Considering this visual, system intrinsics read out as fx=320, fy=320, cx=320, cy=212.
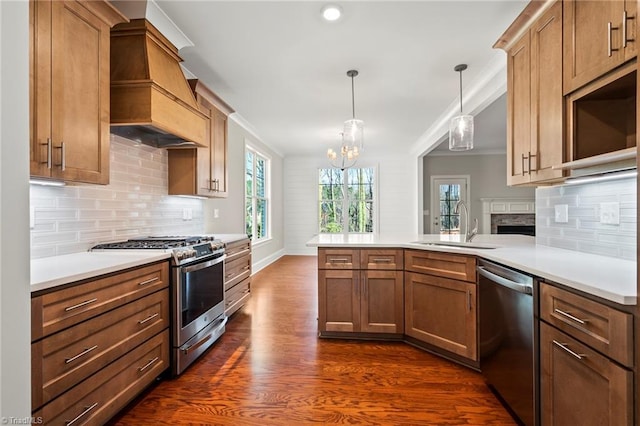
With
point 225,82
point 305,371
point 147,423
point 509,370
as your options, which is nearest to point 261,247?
point 225,82

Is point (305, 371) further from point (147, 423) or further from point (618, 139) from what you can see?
point (618, 139)

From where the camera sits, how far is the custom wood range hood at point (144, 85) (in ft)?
7.17

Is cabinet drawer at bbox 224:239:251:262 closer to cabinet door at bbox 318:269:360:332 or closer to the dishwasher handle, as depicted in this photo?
cabinet door at bbox 318:269:360:332

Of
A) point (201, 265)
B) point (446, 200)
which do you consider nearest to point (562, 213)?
point (201, 265)

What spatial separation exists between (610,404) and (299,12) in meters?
2.72

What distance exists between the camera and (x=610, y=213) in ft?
5.91

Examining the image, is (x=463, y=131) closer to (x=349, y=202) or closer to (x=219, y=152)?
(x=219, y=152)

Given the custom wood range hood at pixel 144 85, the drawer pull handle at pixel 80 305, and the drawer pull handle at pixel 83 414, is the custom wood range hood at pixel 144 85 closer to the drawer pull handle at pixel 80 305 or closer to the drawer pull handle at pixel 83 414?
the drawer pull handle at pixel 80 305

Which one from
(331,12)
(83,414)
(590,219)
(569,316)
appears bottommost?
(83,414)

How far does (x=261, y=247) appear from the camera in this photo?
6.32 m

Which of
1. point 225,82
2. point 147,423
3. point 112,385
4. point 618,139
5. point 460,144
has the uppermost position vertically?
point 225,82

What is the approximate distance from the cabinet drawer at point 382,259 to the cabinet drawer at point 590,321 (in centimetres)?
129

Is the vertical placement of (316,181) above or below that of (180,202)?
above

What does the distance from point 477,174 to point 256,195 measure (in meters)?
5.36
